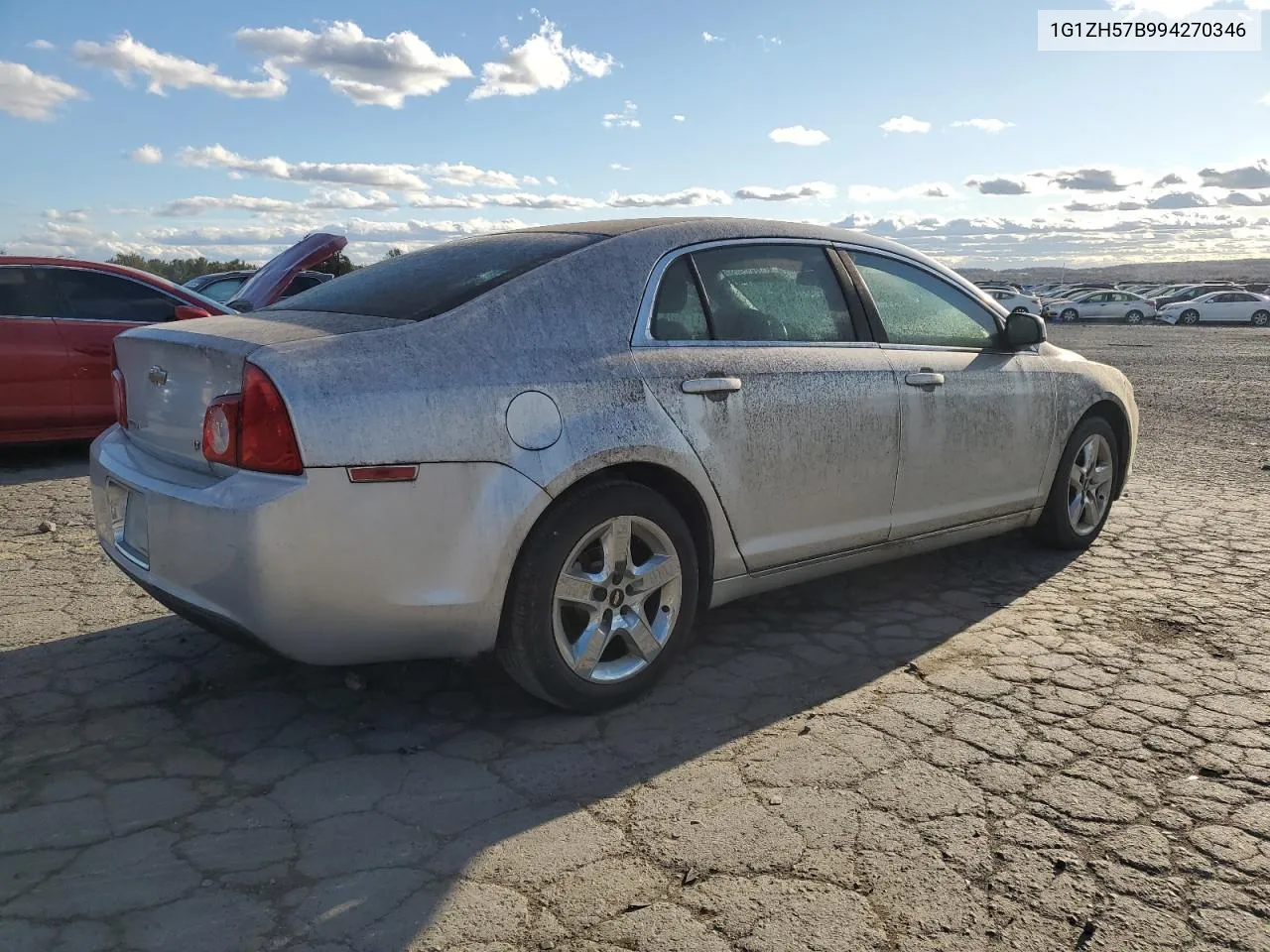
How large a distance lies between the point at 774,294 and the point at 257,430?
6.50 feet

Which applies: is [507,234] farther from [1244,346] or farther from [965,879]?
[1244,346]

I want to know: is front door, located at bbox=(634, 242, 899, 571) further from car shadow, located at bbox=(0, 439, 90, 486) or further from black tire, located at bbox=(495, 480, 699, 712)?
car shadow, located at bbox=(0, 439, 90, 486)

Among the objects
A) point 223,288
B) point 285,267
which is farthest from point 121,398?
point 223,288

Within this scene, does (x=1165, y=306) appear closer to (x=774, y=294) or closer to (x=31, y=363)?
(x=31, y=363)

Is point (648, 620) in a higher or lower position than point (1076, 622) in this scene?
higher

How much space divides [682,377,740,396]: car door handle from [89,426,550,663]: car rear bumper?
0.70 meters

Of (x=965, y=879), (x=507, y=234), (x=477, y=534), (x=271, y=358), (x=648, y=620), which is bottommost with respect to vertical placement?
(x=965, y=879)

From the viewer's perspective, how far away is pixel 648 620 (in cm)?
358

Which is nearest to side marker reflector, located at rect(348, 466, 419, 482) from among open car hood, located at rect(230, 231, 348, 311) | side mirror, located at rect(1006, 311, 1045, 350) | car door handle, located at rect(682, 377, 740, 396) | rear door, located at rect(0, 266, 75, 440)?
car door handle, located at rect(682, 377, 740, 396)

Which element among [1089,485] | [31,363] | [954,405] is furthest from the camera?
[31,363]

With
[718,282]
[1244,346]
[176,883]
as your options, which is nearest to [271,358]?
[176,883]

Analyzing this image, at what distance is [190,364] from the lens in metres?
3.18

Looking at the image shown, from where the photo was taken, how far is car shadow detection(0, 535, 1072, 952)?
2459mm

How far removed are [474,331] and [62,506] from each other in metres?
4.48
